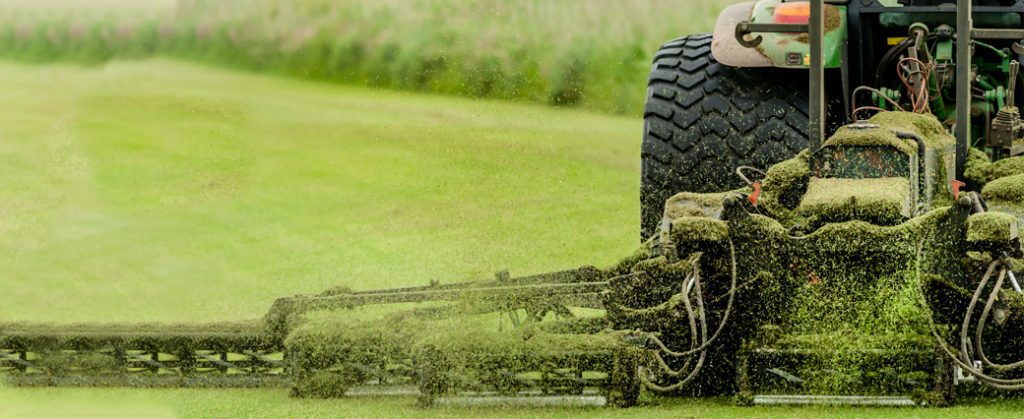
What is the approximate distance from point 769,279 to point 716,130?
1789 millimetres

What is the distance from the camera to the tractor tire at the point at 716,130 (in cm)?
907

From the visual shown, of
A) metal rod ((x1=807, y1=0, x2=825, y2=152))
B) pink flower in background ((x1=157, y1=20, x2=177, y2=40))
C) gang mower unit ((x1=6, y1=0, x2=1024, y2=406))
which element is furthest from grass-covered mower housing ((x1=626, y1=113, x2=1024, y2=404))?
pink flower in background ((x1=157, y1=20, x2=177, y2=40))

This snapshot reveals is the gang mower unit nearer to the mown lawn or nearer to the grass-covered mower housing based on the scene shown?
the grass-covered mower housing

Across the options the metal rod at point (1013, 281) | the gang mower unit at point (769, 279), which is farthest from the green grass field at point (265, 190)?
the metal rod at point (1013, 281)

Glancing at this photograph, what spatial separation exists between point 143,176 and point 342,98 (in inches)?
97.8

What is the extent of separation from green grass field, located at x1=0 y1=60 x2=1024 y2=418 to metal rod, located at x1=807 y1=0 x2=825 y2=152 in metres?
3.22

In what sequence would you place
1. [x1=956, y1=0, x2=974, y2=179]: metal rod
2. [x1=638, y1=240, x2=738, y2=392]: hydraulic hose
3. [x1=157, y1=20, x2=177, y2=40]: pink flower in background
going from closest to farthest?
1. [x1=638, y1=240, x2=738, y2=392]: hydraulic hose
2. [x1=956, y1=0, x2=974, y2=179]: metal rod
3. [x1=157, y1=20, x2=177, y2=40]: pink flower in background

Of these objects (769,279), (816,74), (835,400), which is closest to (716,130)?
(816,74)

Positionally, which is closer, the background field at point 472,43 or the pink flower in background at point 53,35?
the pink flower in background at point 53,35

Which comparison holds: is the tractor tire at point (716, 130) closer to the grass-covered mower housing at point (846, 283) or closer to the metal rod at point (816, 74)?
the metal rod at point (816, 74)

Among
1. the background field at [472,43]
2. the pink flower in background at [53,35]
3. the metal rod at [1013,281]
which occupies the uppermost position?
the background field at [472,43]

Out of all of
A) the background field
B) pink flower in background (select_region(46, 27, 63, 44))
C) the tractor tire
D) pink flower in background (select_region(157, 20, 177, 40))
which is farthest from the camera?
the background field

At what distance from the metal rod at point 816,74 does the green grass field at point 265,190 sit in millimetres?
3218

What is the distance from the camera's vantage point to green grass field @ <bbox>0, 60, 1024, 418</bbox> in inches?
520
